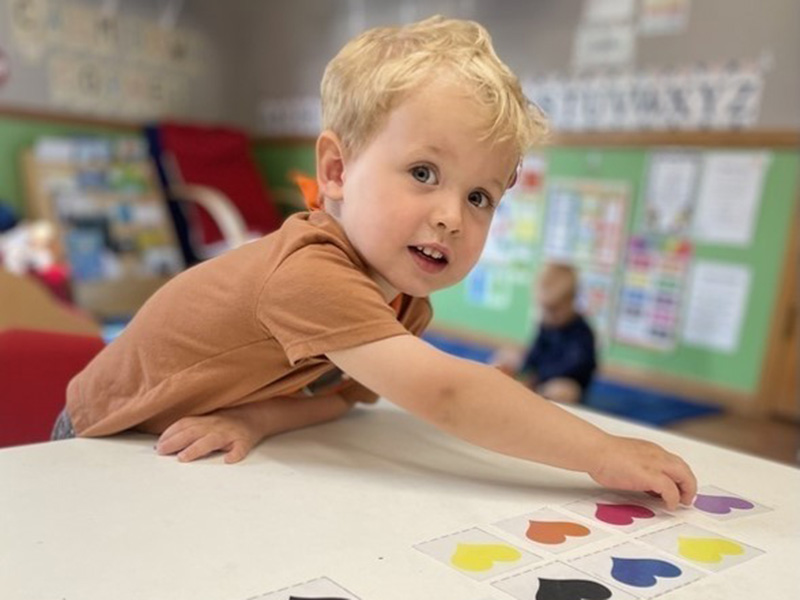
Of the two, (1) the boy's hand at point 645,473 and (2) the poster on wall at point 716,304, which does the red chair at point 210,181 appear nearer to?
(2) the poster on wall at point 716,304

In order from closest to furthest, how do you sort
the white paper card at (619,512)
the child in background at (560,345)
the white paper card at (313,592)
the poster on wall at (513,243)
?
the white paper card at (313,592), the white paper card at (619,512), the child in background at (560,345), the poster on wall at (513,243)

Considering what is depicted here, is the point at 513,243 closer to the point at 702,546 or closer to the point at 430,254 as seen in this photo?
the point at 430,254

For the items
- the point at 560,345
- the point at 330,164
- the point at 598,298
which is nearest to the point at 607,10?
the point at 598,298

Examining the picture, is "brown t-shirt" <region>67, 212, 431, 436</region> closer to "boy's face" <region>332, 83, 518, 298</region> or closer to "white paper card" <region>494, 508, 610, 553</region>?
"boy's face" <region>332, 83, 518, 298</region>

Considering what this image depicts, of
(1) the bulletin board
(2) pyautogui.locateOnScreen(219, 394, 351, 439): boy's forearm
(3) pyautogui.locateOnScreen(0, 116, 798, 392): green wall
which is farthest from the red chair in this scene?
(2) pyautogui.locateOnScreen(219, 394, 351, 439): boy's forearm

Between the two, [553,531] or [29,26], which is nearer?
[553,531]

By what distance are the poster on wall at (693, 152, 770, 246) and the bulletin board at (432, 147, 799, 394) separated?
17mm

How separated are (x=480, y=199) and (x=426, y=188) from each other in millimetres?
60

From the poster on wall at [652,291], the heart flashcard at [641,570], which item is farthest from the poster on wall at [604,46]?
the heart flashcard at [641,570]

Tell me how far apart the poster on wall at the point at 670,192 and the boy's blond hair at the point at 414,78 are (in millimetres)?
2156

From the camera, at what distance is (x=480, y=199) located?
0.71 m

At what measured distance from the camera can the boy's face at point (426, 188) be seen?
67 centimetres

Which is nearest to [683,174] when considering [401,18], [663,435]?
[401,18]

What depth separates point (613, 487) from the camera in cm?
65
